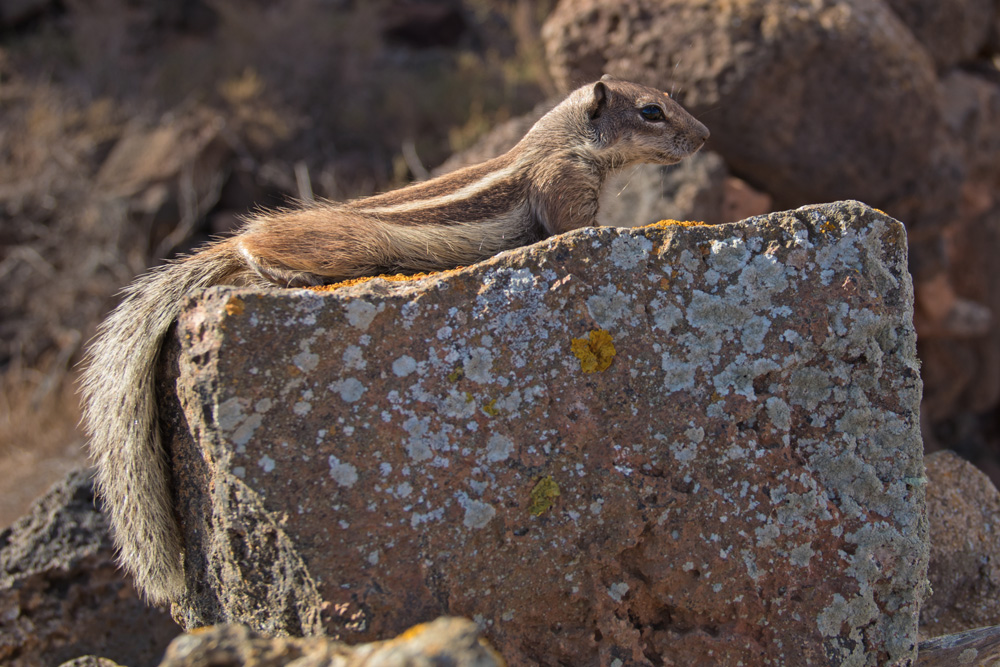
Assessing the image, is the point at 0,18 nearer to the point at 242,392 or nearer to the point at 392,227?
the point at 392,227

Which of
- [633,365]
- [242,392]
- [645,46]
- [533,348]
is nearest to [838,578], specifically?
[633,365]

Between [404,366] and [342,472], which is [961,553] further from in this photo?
[342,472]

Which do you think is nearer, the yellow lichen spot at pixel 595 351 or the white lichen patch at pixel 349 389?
the white lichen patch at pixel 349 389

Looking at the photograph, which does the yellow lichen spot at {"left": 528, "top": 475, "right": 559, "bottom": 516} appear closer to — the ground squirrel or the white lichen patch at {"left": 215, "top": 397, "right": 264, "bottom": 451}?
the white lichen patch at {"left": 215, "top": 397, "right": 264, "bottom": 451}

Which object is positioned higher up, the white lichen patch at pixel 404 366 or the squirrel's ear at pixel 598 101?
the squirrel's ear at pixel 598 101

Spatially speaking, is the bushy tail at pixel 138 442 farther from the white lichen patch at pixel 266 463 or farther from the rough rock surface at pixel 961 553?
the rough rock surface at pixel 961 553

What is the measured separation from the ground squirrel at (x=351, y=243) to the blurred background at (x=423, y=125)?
45 cm

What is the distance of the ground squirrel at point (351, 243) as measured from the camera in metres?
2.66

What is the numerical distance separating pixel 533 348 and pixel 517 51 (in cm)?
1195

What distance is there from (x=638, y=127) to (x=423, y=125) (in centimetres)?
747

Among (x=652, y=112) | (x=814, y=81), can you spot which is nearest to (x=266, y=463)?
(x=652, y=112)

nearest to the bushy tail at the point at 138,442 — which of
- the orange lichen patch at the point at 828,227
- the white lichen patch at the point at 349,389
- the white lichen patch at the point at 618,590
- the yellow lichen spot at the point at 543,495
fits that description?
the white lichen patch at the point at 349,389

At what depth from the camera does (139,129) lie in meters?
9.75

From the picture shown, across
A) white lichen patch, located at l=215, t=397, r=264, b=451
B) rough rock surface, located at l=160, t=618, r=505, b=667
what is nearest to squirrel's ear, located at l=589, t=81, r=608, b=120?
white lichen patch, located at l=215, t=397, r=264, b=451
